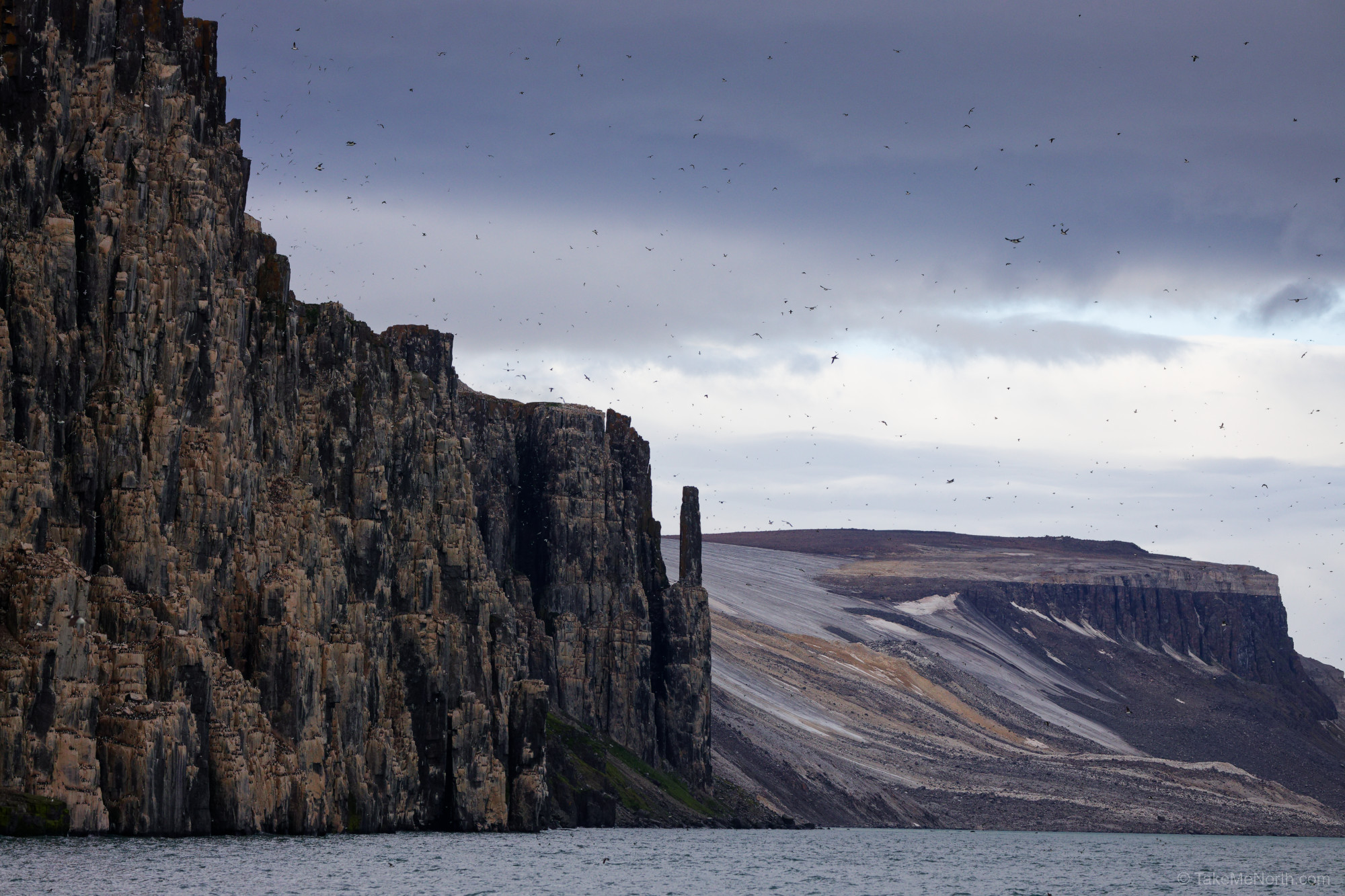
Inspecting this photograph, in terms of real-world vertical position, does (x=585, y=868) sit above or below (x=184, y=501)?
below

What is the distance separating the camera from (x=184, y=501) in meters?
122

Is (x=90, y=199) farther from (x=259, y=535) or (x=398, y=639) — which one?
(x=398, y=639)

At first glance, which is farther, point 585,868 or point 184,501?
point 184,501

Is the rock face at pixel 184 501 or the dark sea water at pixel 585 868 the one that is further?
the rock face at pixel 184 501

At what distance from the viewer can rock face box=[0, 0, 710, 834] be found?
104m

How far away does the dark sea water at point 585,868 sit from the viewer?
86.1m

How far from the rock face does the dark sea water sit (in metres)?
5.29

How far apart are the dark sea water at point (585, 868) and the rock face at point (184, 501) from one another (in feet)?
17.4

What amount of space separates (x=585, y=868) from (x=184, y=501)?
122 feet

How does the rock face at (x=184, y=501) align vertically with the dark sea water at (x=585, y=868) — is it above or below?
above

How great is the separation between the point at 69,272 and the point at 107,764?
106 feet

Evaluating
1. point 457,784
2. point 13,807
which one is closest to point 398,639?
point 457,784

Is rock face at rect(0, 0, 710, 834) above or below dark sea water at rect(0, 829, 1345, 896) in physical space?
above

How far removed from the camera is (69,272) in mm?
113938
